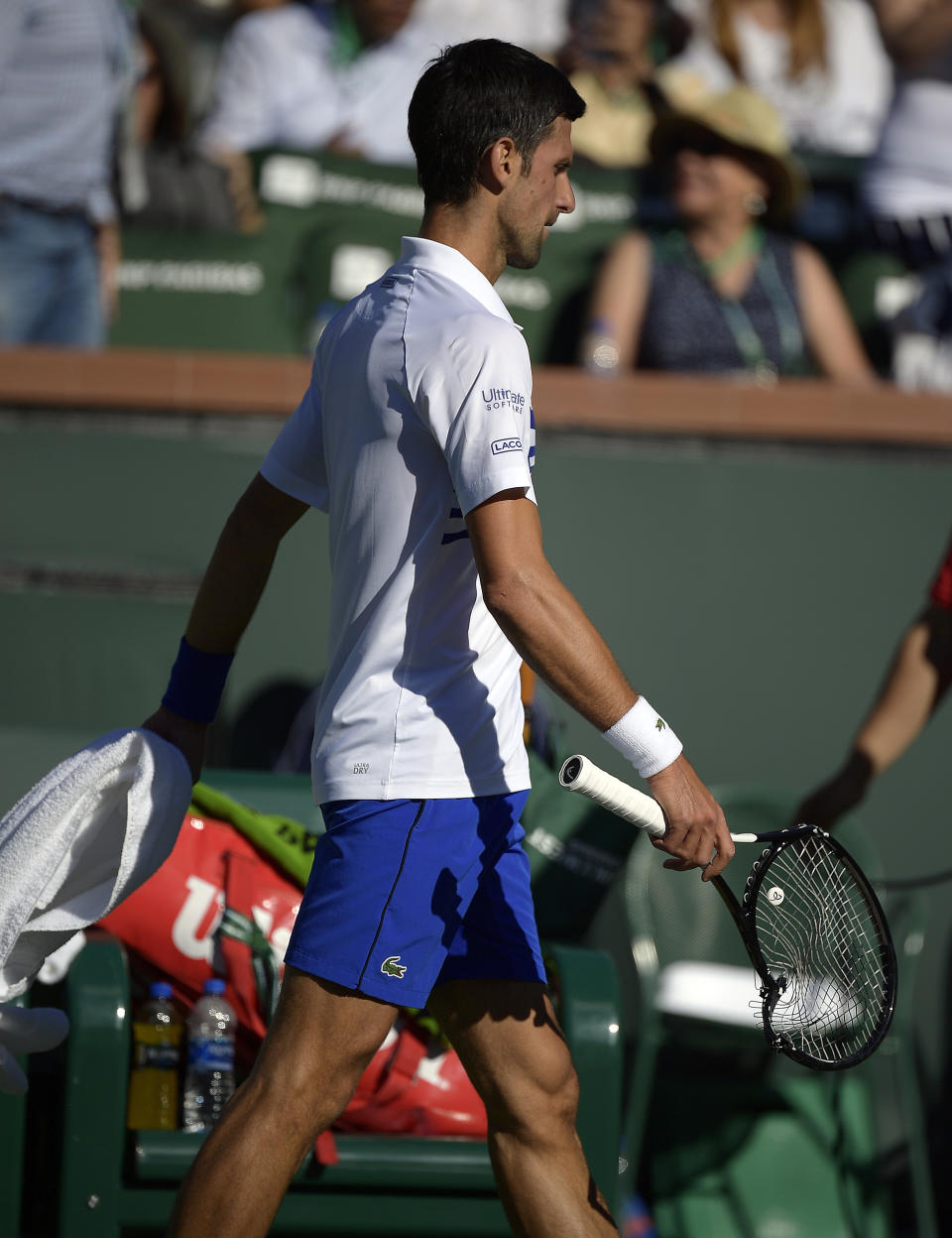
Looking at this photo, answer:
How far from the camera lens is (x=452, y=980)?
230 centimetres

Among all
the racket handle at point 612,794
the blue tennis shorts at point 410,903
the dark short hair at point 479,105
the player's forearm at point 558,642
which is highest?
the dark short hair at point 479,105

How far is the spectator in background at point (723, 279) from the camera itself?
565 cm

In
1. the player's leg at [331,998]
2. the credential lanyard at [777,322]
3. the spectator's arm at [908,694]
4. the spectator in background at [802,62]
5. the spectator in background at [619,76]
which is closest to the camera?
the player's leg at [331,998]

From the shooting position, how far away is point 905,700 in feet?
11.6

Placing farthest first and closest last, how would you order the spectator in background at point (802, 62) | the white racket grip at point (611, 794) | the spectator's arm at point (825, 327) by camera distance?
the spectator in background at point (802, 62), the spectator's arm at point (825, 327), the white racket grip at point (611, 794)

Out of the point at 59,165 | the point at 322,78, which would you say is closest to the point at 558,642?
the point at 59,165

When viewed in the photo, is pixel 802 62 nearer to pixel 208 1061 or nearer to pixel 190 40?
pixel 190 40

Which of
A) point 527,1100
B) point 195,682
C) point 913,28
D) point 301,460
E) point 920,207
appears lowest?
point 527,1100

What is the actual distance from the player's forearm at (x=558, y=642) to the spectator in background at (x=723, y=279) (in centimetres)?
351

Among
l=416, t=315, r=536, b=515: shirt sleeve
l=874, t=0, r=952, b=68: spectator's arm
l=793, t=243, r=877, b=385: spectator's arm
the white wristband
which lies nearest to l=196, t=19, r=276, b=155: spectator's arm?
l=793, t=243, r=877, b=385: spectator's arm

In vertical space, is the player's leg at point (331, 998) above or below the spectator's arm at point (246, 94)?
below

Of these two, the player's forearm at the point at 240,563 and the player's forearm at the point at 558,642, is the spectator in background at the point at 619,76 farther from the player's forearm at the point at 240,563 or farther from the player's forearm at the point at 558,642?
the player's forearm at the point at 558,642

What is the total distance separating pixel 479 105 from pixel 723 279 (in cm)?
361

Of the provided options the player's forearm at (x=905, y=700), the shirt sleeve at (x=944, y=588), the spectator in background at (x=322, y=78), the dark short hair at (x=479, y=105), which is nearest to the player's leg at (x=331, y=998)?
the dark short hair at (x=479, y=105)
